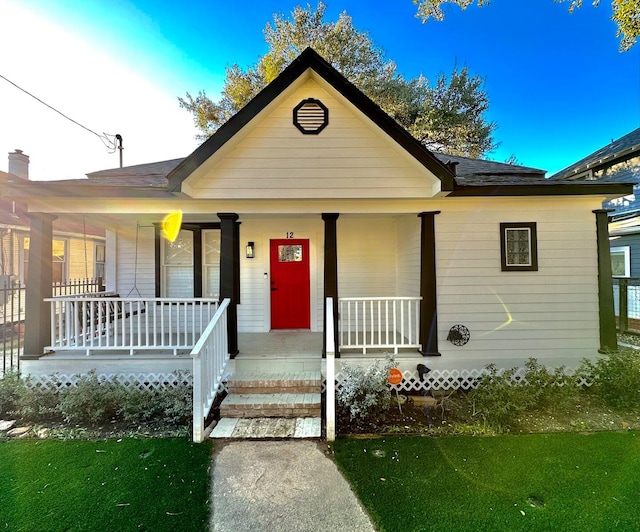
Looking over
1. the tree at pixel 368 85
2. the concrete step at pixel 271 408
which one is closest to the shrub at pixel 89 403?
the concrete step at pixel 271 408

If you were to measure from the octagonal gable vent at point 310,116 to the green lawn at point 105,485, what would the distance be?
4759mm

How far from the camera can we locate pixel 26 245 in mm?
11758

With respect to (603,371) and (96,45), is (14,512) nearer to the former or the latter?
(603,371)

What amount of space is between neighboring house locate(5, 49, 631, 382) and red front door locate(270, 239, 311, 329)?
123 cm

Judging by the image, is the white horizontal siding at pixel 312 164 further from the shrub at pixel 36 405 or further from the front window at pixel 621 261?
the front window at pixel 621 261

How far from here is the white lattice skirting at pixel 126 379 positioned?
5.18m

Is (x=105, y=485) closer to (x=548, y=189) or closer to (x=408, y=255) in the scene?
(x=408, y=255)

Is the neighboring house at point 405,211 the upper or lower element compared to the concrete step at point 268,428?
upper

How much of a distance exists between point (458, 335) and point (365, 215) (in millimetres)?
2624

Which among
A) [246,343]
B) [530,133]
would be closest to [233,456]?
[246,343]

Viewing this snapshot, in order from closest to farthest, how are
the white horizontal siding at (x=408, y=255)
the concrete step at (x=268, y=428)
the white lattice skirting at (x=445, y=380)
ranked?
1. the concrete step at (x=268, y=428)
2. the white lattice skirting at (x=445, y=380)
3. the white horizontal siding at (x=408, y=255)

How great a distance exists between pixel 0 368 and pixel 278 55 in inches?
632

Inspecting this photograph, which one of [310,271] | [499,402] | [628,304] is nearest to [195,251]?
[310,271]

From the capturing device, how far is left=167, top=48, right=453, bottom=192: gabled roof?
4.87 metres
